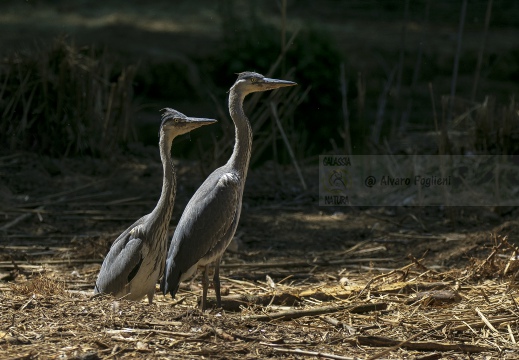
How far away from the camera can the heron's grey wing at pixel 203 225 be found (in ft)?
21.2

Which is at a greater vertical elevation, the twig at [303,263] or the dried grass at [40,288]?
the dried grass at [40,288]

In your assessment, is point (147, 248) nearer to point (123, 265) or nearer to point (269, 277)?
point (123, 265)

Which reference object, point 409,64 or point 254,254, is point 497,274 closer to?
point 254,254

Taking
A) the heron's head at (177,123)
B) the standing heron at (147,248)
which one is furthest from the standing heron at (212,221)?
the heron's head at (177,123)

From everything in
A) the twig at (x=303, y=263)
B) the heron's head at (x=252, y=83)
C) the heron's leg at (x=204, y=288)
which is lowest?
the twig at (x=303, y=263)

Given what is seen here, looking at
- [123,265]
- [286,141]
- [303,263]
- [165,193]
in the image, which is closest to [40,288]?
[123,265]

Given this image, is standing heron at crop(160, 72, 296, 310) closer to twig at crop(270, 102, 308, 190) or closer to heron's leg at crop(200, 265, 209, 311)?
heron's leg at crop(200, 265, 209, 311)

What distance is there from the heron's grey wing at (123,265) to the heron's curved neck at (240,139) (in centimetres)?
98

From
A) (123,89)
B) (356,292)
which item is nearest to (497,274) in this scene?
(356,292)

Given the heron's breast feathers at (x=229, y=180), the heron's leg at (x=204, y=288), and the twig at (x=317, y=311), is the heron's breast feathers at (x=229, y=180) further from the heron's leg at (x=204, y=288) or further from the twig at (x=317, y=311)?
the twig at (x=317, y=311)

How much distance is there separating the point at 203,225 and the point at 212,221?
0.08m

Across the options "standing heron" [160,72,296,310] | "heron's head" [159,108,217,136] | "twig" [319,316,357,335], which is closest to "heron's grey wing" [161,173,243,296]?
"standing heron" [160,72,296,310]

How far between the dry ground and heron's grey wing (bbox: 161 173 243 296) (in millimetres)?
326

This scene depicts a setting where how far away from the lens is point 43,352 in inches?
185
